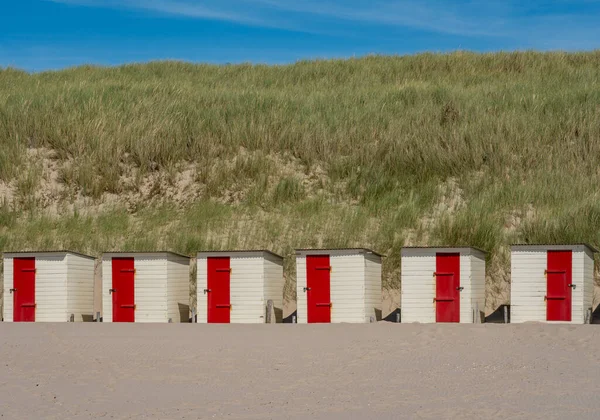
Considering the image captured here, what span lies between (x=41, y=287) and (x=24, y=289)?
0.40 metres

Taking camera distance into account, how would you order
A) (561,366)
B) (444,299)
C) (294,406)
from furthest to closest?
(444,299) → (561,366) → (294,406)

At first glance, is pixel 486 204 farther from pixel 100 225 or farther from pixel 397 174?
pixel 100 225

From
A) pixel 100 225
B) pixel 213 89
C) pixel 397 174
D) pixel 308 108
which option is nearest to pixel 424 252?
pixel 397 174

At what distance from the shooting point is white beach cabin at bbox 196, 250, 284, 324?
21562 mm

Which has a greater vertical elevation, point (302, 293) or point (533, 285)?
point (533, 285)

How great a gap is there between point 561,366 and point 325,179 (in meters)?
16.7

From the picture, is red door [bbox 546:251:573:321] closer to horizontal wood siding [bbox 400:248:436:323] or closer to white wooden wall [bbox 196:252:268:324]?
horizontal wood siding [bbox 400:248:436:323]

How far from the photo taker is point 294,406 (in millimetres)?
11773

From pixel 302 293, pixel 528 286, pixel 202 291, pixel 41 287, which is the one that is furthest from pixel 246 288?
pixel 528 286

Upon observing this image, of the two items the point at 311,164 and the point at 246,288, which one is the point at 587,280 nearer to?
the point at 246,288

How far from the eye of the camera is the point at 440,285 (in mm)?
20891

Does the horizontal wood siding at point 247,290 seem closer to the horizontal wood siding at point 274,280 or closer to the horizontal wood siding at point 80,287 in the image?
the horizontal wood siding at point 274,280

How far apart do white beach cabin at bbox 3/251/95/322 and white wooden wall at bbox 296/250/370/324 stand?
5.57 meters

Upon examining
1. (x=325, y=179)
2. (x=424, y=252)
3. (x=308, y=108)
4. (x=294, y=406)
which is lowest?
(x=294, y=406)
